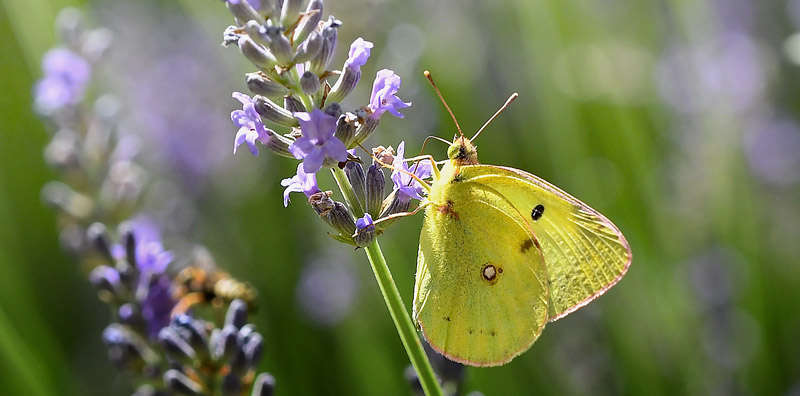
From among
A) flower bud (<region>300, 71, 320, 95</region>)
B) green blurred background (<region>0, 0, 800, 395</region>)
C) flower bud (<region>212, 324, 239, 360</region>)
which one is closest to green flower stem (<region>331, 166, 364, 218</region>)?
flower bud (<region>300, 71, 320, 95</region>)

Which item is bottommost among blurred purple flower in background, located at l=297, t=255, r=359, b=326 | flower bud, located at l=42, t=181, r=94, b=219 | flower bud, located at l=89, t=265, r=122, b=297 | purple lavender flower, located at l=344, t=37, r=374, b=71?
blurred purple flower in background, located at l=297, t=255, r=359, b=326

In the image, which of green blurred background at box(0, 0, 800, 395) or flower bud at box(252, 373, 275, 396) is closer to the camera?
flower bud at box(252, 373, 275, 396)

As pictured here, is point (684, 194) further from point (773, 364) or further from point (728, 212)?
point (773, 364)

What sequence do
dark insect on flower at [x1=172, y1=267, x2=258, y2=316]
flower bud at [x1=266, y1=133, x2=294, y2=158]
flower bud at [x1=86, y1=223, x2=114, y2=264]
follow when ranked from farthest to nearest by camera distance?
1. flower bud at [x1=86, y1=223, x2=114, y2=264]
2. dark insect on flower at [x1=172, y1=267, x2=258, y2=316]
3. flower bud at [x1=266, y1=133, x2=294, y2=158]

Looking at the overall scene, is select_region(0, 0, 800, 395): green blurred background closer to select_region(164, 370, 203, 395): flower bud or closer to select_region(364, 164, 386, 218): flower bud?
select_region(164, 370, 203, 395): flower bud

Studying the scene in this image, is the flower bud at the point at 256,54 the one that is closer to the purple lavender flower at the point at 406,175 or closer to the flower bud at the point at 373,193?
the flower bud at the point at 373,193

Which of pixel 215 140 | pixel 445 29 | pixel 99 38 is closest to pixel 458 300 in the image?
pixel 99 38
